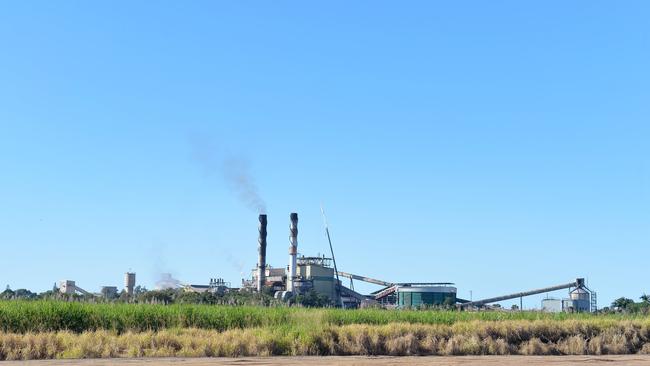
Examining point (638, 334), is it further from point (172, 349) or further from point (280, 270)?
point (280, 270)

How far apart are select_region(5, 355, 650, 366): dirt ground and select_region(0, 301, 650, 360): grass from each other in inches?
57.7

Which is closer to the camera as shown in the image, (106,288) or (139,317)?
(139,317)

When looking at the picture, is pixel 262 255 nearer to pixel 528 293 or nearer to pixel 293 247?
pixel 293 247

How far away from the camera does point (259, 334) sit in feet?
101

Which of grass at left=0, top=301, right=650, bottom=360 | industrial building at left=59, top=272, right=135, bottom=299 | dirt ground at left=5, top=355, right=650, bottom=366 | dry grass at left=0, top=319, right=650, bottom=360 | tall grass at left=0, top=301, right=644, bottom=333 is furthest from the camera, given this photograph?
industrial building at left=59, top=272, right=135, bottom=299

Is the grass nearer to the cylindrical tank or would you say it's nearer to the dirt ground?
the dirt ground

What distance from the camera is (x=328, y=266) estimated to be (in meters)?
154

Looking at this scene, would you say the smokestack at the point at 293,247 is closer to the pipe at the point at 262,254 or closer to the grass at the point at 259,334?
the pipe at the point at 262,254

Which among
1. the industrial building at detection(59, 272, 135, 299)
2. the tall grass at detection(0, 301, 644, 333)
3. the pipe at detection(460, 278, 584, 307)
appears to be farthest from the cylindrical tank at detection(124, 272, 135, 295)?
the tall grass at detection(0, 301, 644, 333)

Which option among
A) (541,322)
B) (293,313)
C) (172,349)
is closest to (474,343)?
(541,322)

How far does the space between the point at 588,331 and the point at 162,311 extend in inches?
752

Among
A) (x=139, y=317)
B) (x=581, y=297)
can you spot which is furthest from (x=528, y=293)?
(x=139, y=317)

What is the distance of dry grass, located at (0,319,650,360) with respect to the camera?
2770 centimetres

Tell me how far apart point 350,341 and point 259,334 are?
348 cm
